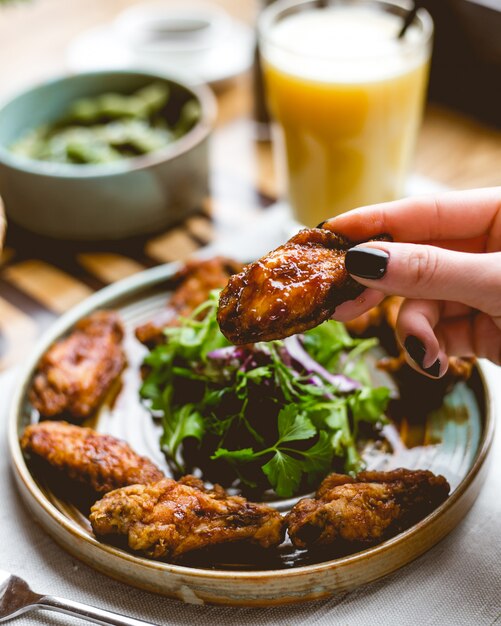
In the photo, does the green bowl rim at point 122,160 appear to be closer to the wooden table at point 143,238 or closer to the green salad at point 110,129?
the green salad at point 110,129

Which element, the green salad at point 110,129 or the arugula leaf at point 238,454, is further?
the green salad at point 110,129

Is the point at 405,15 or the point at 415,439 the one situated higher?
the point at 405,15

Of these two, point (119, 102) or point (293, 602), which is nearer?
point (293, 602)

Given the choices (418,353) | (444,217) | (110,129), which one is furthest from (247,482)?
(110,129)

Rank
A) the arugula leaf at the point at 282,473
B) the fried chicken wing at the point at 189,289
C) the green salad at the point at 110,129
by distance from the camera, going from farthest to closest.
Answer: the green salad at the point at 110,129, the fried chicken wing at the point at 189,289, the arugula leaf at the point at 282,473

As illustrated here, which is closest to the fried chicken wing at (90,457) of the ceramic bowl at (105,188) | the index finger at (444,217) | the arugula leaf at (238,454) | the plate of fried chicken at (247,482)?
the plate of fried chicken at (247,482)

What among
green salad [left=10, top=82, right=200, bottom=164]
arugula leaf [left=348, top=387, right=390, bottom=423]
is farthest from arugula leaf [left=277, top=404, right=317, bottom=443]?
green salad [left=10, top=82, right=200, bottom=164]

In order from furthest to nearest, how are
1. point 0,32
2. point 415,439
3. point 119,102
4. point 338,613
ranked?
1. point 0,32
2. point 119,102
3. point 415,439
4. point 338,613

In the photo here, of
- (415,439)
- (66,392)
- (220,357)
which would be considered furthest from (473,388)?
(66,392)

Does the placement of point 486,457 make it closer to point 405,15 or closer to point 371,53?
point 371,53
